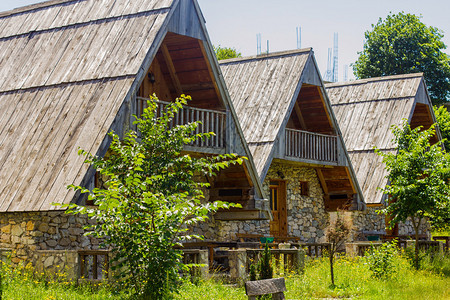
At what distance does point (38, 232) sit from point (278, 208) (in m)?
11.3

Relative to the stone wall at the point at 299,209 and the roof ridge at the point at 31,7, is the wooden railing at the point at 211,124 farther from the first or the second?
the roof ridge at the point at 31,7

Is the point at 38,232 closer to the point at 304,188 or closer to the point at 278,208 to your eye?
the point at 278,208

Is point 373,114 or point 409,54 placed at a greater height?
point 409,54

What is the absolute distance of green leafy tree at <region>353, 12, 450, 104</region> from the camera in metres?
47.5

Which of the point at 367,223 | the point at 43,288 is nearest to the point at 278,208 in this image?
the point at 367,223

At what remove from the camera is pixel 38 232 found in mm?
15836

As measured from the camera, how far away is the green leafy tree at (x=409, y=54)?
47.5 m

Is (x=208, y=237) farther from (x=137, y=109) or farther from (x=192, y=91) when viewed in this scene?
(x=137, y=109)

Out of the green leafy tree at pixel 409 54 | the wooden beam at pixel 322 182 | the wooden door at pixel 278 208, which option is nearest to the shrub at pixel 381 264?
the wooden door at pixel 278 208

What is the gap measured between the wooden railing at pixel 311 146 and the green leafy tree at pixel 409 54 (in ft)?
76.3

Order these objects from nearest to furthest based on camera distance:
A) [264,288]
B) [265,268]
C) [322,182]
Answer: [264,288]
[265,268]
[322,182]

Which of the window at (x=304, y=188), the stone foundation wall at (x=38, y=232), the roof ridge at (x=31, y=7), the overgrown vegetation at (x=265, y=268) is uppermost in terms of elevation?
the roof ridge at (x=31, y=7)

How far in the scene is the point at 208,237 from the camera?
21750mm

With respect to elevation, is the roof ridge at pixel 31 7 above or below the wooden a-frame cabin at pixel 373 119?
above
